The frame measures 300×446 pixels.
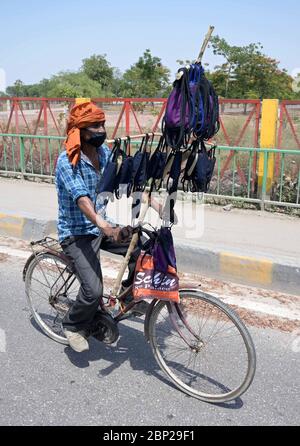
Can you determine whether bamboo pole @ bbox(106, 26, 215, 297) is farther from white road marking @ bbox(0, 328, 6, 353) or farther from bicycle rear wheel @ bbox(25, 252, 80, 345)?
white road marking @ bbox(0, 328, 6, 353)

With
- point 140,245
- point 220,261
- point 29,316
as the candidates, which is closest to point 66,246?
point 140,245

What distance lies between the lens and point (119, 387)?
9.52ft

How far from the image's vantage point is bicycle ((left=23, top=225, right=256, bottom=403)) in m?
2.71

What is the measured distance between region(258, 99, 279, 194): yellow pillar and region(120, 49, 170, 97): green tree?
3441 cm

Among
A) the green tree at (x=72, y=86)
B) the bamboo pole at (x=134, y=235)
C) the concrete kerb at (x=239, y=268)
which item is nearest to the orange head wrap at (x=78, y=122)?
the bamboo pole at (x=134, y=235)

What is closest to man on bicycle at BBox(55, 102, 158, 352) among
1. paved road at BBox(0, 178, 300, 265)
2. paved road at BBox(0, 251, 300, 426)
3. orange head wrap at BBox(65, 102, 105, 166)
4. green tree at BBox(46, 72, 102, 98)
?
orange head wrap at BBox(65, 102, 105, 166)

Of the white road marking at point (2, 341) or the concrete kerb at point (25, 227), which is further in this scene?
the concrete kerb at point (25, 227)

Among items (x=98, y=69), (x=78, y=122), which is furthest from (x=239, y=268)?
(x=98, y=69)

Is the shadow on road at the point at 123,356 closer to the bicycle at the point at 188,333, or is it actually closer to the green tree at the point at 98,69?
the bicycle at the point at 188,333

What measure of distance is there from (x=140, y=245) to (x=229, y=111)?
7.79 m

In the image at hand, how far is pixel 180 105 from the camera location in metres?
2.38

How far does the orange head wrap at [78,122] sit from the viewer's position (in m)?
2.73

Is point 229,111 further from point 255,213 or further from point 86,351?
point 86,351

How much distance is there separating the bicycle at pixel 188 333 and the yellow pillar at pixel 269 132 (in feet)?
14.0
